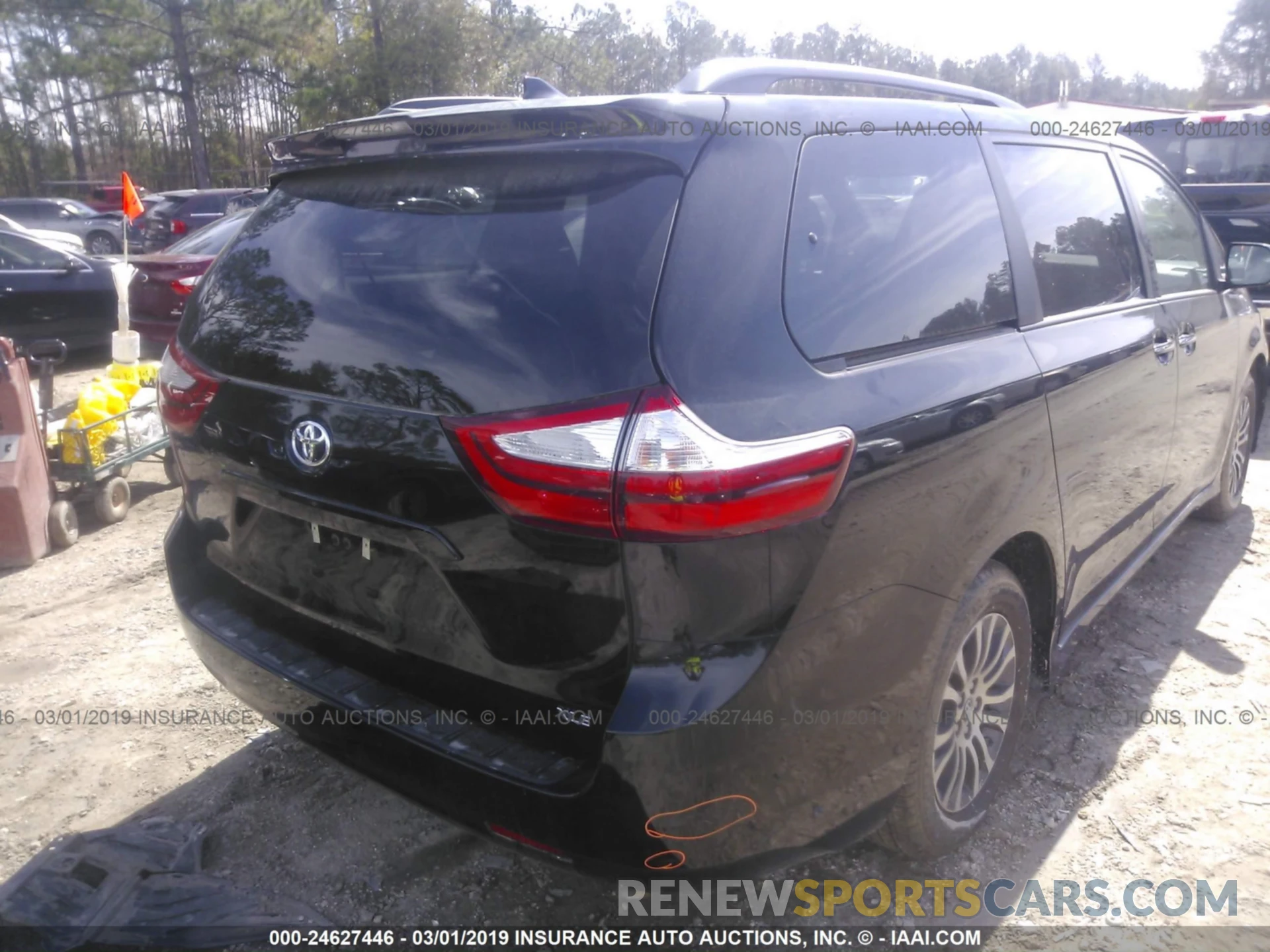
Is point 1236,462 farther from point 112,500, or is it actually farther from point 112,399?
point 112,399

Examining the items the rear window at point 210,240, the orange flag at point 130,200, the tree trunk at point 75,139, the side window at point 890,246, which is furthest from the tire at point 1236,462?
the tree trunk at point 75,139

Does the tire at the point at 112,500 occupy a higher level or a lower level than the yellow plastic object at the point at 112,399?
lower

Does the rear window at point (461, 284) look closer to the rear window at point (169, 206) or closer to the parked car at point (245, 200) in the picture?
the parked car at point (245, 200)

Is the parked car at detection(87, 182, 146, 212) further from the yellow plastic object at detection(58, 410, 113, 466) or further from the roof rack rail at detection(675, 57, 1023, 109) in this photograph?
the roof rack rail at detection(675, 57, 1023, 109)

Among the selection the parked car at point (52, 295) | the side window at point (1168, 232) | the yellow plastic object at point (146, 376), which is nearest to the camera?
the side window at point (1168, 232)

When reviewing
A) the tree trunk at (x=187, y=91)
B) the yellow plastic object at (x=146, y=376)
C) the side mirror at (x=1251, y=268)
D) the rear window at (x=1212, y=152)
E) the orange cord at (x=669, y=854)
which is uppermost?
the tree trunk at (x=187, y=91)

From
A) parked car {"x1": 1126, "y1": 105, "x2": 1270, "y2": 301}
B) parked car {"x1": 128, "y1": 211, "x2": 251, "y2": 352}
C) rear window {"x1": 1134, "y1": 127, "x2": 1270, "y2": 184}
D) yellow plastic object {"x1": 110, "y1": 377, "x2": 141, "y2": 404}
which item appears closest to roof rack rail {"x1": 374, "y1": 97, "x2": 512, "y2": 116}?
yellow plastic object {"x1": 110, "y1": 377, "x2": 141, "y2": 404}

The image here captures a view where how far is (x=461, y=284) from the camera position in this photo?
1.98m

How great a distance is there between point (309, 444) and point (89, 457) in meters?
3.72

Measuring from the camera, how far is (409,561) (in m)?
1.96

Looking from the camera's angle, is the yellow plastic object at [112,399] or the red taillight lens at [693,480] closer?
the red taillight lens at [693,480]

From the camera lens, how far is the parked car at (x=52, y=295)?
912 cm

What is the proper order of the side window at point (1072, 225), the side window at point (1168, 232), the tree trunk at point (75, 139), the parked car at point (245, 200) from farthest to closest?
the tree trunk at point (75, 139), the parked car at point (245, 200), the side window at point (1168, 232), the side window at point (1072, 225)

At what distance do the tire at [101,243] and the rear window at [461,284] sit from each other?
25.4 m
